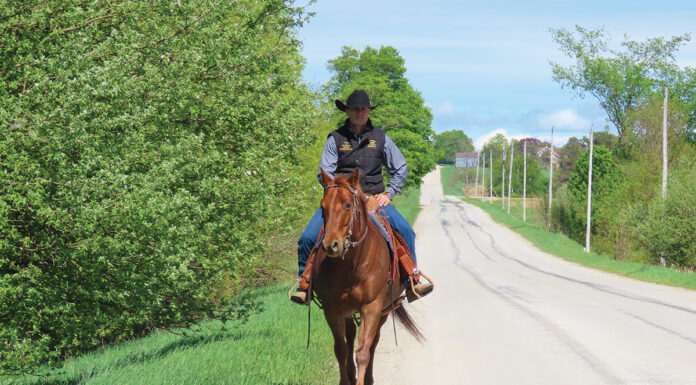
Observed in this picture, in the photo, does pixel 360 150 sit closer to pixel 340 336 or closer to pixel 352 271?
pixel 352 271

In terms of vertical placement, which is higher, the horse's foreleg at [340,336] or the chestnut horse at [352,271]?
the chestnut horse at [352,271]

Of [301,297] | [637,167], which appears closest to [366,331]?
[301,297]

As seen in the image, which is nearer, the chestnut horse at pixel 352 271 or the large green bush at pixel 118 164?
the chestnut horse at pixel 352 271

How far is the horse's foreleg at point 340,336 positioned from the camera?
23.3 ft

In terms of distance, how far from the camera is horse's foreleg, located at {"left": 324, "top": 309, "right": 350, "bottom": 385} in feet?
23.3

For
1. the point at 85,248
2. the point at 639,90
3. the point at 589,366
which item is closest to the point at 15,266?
the point at 85,248

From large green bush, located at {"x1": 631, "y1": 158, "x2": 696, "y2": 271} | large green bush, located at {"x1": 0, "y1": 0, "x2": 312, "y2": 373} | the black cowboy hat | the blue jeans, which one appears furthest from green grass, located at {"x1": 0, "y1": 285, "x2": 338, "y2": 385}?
large green bush, located at {"x1": 631, "y1": 158, "x2": 696, "y2": 271}

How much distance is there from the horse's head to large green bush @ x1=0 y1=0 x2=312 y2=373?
2.31m

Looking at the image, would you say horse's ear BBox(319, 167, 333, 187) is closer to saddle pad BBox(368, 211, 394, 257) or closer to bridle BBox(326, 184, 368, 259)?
bridle BBox(326, 184, 368, 259)

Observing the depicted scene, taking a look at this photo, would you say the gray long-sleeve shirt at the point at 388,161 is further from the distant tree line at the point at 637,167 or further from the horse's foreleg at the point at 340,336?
the distant tree line at the point at 637,167

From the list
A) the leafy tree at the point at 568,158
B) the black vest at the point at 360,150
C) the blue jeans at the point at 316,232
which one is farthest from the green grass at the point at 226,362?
the leafy tree at the point at 568,158

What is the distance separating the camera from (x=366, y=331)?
6797 mm

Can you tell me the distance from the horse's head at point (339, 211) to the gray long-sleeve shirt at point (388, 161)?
1.07 m

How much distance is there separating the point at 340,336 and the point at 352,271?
79 cm
